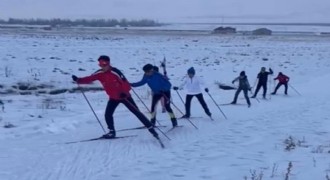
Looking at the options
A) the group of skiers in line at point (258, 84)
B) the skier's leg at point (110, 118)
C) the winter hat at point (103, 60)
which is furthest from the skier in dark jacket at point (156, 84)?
the group of skiers in line at point (258, 84)

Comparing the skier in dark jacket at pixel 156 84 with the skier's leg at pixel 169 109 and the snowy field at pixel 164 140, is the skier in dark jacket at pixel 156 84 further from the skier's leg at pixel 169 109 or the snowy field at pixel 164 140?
the snowy field at pixel 164 140

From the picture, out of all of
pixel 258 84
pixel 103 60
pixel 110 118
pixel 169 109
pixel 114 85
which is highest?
pixel 103 60

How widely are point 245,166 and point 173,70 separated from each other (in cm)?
2176

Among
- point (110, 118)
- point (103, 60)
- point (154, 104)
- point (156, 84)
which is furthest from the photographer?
point (156, 84)

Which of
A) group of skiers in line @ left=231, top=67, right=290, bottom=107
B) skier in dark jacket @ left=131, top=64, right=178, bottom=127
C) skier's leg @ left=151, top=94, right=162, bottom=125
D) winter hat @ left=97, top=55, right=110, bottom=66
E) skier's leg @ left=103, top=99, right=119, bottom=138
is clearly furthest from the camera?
group of skiers in line @ left=231, top=67, right=290, bottom=107

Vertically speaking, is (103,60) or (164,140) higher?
(103,60)

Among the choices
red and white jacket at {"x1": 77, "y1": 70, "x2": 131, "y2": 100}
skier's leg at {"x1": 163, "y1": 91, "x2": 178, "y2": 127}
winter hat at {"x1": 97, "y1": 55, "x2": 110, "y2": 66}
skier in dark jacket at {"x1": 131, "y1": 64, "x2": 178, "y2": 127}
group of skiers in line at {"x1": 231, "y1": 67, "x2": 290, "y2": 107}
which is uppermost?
winter hat at {"x1": 97, "y1": 55, "x2": 110, "y2": 66}

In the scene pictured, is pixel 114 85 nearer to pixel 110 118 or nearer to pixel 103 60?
pixel 103 60

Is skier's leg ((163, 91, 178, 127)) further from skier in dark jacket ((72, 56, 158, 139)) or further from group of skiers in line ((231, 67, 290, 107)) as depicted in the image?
group of skiers in line ((231, 67, 290, 107))

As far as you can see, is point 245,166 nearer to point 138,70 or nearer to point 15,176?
point 15,176

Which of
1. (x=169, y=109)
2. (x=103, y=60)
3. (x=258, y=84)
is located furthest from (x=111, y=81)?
(x=258, y=84)

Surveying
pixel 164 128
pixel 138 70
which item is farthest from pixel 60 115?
pixel 138 70

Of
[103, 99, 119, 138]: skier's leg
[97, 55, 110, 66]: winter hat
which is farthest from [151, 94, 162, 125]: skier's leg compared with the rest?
[97, 55, 110, 66]: winter hat

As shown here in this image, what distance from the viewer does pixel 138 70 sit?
2995 centimetres
